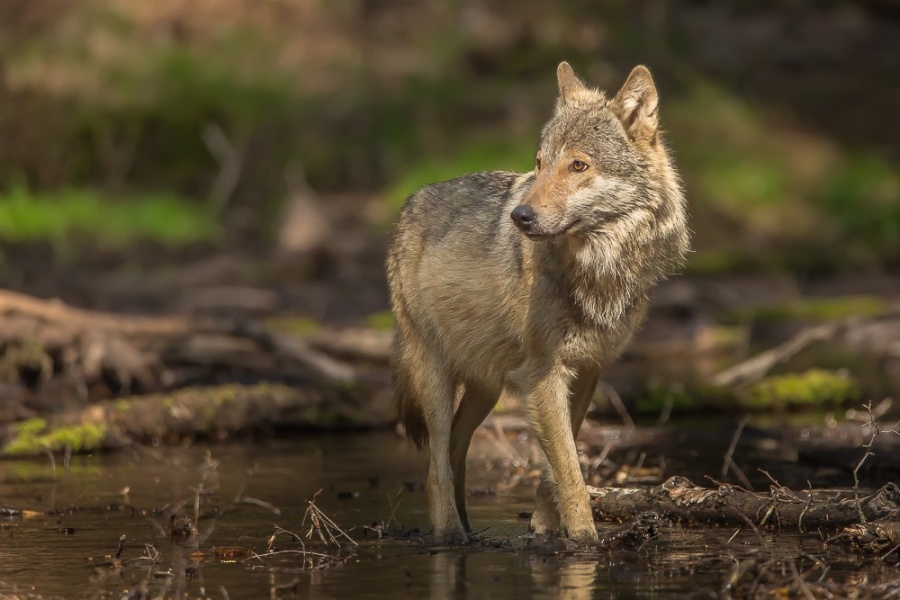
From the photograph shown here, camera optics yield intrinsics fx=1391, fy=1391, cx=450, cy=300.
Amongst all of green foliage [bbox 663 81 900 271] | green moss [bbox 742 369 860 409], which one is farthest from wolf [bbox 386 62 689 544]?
green foliage [bbox 663 81 900 271]

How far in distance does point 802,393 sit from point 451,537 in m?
5.14

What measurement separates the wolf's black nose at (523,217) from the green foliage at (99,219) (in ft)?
38.6

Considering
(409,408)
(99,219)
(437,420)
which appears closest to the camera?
(437,420)

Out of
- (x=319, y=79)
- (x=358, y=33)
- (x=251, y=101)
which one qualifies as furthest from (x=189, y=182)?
(x=358, y=33)

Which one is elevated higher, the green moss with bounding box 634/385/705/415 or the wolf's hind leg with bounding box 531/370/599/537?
the green moss with bounding box 634/385/705/415

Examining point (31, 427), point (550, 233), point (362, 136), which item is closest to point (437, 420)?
point (550, 233)

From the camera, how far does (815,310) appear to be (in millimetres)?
14438

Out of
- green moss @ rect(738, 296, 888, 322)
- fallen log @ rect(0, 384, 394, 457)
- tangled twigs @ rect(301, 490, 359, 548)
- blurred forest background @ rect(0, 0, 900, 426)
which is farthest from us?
blurred forest background @ rect(0, 0, 900, 426)

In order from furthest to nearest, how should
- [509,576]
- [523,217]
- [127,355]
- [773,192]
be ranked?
[773,192] < [127,355] < [523,217] < [509,576]

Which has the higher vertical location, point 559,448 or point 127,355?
point 127,355

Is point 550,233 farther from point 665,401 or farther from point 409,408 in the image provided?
point 665,401

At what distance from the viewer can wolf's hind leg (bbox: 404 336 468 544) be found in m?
7.17

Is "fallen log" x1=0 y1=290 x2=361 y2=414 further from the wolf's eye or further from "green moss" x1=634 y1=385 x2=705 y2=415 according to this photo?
the wolf's eye

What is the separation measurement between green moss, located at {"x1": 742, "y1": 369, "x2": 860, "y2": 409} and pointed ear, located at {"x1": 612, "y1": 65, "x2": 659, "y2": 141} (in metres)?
4.70
